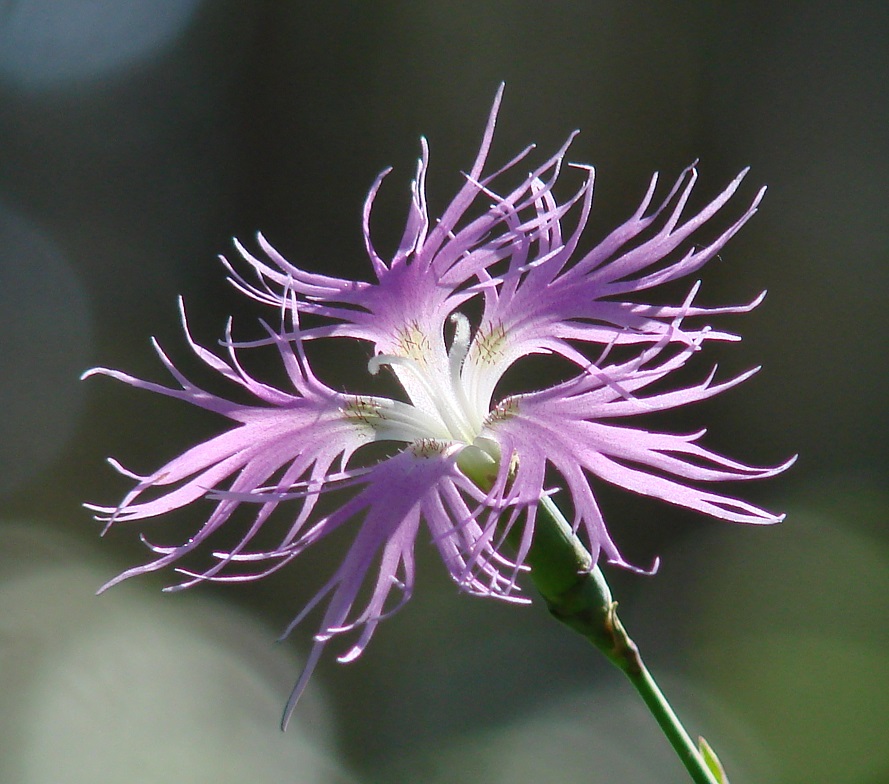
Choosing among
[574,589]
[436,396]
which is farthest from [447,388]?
[574,589]

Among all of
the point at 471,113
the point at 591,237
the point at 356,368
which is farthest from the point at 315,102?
the point at 591,237

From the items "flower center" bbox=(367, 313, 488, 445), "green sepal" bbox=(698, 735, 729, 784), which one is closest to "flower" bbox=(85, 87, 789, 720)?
"flower center" bbox=(367, 313, 488, 445)

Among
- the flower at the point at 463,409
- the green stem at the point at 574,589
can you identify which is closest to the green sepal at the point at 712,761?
the green stem at the point at 574,589

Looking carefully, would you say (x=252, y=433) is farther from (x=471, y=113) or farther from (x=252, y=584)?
(x=471, y=113)

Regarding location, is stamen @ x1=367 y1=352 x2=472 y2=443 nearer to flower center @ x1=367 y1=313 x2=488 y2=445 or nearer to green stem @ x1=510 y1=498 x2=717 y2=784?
flower center @ x1=367 y1=313 x2=488 y2=445

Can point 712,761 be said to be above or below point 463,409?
below

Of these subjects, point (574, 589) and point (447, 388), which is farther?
point (447, 388)

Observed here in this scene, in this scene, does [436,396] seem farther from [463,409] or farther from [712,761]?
[712,761]
